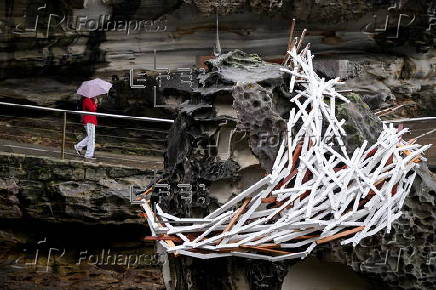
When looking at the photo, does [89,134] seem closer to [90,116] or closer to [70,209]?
[90,116]

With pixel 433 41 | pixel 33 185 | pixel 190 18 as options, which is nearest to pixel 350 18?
pixel 433 41

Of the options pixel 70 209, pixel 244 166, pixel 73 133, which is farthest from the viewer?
pixel 73 133

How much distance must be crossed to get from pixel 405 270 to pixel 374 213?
1.29ft

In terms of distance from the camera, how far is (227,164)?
13.6ft

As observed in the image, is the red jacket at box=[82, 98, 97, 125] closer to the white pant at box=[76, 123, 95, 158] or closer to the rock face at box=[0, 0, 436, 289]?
the white pant at box=[76, 123, 95, 158]

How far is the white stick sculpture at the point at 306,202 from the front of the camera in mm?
3918

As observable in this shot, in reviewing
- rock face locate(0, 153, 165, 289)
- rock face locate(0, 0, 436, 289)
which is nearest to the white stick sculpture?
rock face locate(0, 0, 436, 289)

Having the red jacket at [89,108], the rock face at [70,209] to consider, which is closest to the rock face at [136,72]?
the rock face at [70,209]

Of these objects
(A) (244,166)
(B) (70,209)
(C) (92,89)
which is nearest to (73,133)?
(C) (92,89)

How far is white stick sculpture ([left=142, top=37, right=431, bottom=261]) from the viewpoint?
3918mm

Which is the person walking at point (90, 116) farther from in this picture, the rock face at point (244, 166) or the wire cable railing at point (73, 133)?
the rock face at point (244, 166)

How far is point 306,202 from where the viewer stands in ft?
13.0

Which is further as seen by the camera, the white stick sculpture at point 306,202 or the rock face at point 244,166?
the rock face at point 244,166

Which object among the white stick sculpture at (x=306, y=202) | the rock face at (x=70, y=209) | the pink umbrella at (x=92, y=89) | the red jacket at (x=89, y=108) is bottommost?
the rock face at (x=70, y=209)
